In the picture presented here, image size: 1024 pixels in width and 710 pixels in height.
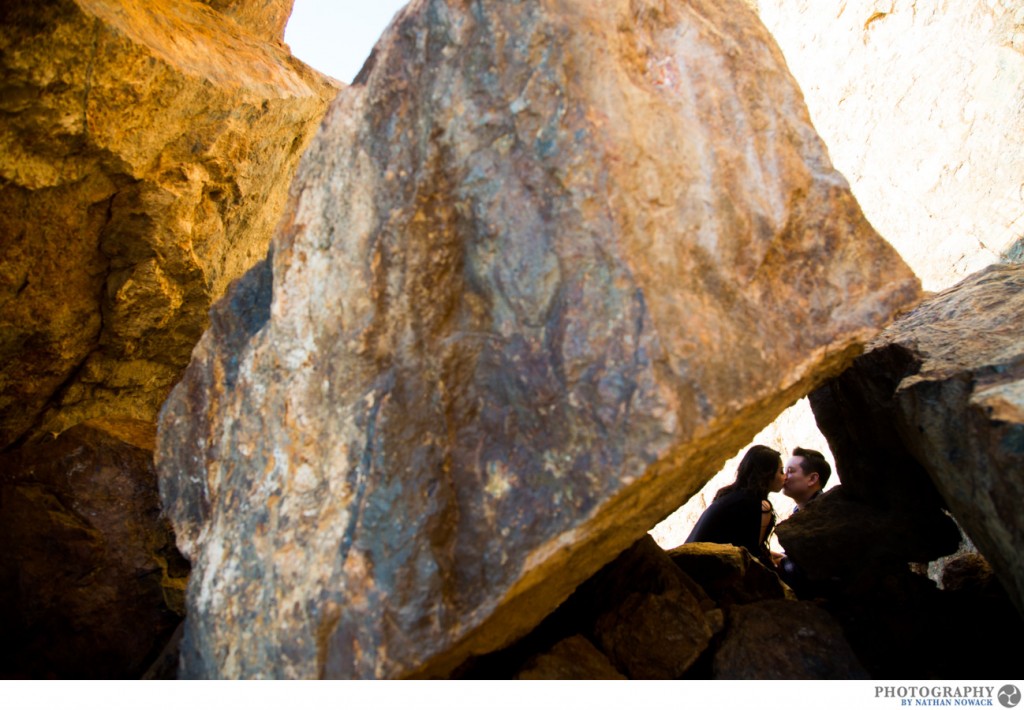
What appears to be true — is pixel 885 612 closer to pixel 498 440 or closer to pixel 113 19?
pixel 498 440

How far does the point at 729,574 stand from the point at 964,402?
1052 mm

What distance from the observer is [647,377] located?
1644 millimetres

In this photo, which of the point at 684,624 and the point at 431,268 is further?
the point at 684,624

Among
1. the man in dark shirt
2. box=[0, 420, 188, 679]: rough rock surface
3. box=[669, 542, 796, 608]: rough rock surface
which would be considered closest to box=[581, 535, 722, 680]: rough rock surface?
box=[669, 542, 796, 608]: rough rock surface

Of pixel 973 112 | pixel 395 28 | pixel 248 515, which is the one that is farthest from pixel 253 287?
pixel 973 112

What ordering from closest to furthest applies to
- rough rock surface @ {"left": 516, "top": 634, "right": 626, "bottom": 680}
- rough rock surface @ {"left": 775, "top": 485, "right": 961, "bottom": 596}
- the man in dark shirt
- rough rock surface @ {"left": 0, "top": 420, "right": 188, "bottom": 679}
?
rough rock surface @ {"left": 516, "top": 634, "right": 626, "bottom": 680}, rough rock surface @ {"left": 0, "top": 420, "right": 188, "bottom": 679}, rough rock surface @ {"left": 775, "top": 485, "right": 961, "bottom": 596}, the man in dark shirt

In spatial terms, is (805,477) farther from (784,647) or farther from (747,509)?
(784,647)

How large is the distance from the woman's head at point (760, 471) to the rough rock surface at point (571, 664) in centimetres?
144

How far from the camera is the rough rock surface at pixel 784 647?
7.36 ft

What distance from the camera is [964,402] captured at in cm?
214

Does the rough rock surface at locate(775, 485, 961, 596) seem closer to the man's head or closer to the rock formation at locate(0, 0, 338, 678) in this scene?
the man's head

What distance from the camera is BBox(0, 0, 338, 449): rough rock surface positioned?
259cm

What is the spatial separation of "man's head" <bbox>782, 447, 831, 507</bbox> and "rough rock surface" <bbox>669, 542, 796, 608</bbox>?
75cm

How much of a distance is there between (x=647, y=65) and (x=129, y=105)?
1.87 m
